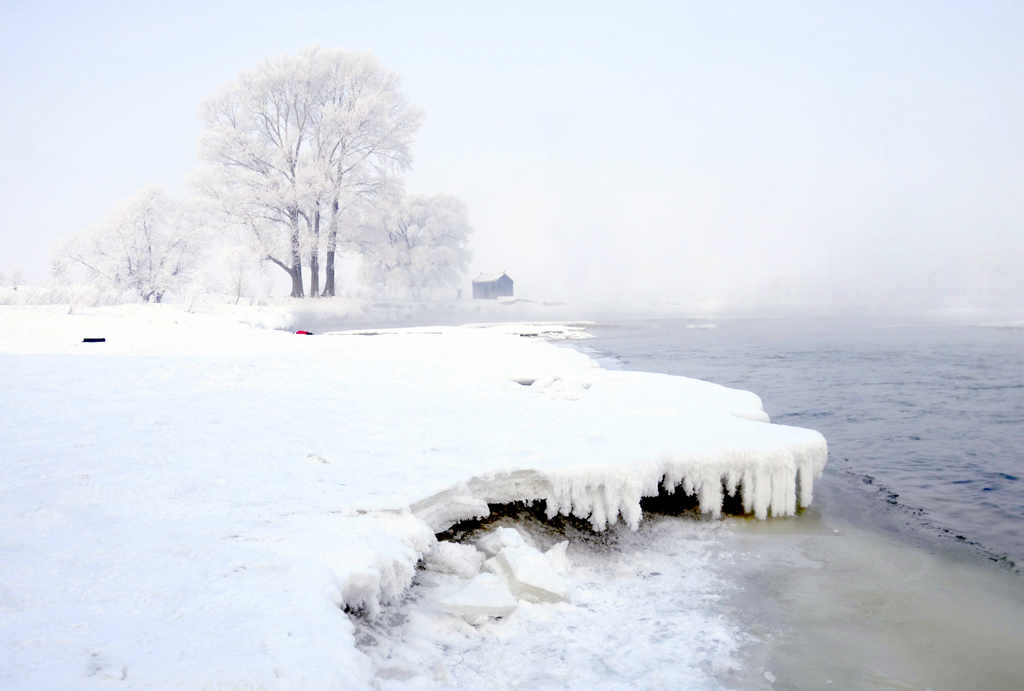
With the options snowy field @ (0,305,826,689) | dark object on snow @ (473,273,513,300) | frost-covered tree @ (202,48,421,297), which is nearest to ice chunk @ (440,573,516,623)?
snowy field @ (0,305,826,689)

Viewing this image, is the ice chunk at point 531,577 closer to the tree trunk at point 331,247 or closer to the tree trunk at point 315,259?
the tree trunk at point 315,259

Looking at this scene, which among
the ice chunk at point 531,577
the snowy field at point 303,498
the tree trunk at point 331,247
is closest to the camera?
the snowy field at point 303,498

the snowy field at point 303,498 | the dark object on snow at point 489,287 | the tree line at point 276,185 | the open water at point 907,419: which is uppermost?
the tree line at point 276,185

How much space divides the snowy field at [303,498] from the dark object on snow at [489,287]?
54.7 meters

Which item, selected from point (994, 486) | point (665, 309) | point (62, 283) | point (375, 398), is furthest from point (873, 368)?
point (665, 309)

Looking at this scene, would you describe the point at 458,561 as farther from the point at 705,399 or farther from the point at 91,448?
the point at 705,399

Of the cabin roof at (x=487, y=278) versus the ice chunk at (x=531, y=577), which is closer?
the ice chunk at (x=531, y=577)

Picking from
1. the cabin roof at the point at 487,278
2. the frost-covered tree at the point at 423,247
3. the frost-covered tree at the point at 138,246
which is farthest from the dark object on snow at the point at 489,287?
the frost-covered tree at the point at 138,246

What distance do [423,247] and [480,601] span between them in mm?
42002

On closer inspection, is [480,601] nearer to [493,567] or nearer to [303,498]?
[493,567]

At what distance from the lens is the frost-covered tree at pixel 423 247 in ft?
144

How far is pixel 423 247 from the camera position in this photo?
146ft

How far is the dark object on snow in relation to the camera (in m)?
64.1

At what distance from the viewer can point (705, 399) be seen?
885 cm
